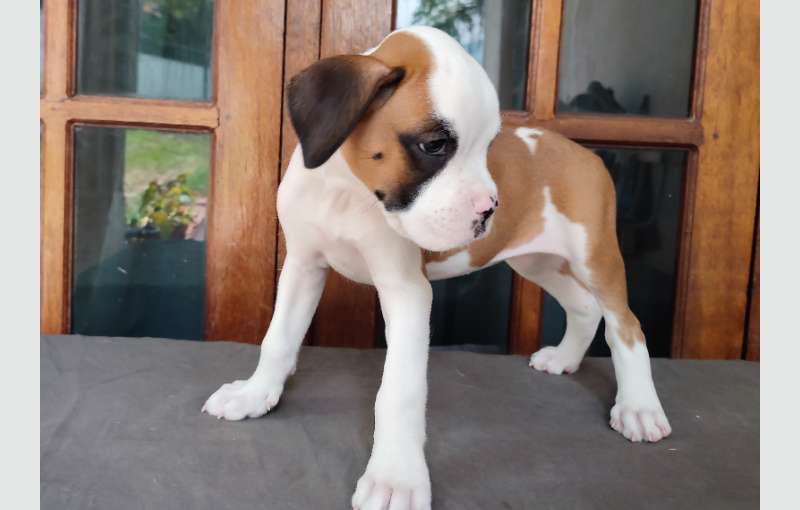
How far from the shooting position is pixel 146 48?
7.02 feet

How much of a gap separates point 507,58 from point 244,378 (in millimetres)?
1259

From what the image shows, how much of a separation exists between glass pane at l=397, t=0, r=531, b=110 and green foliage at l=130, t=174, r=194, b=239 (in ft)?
2.93

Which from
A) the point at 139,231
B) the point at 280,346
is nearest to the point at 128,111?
the point at 139,231

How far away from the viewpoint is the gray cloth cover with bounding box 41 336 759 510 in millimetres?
1257

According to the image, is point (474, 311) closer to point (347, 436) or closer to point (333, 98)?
point (347, 436)

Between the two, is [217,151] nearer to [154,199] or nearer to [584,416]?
[154,199]

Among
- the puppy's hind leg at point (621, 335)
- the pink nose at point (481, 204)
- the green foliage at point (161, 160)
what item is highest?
the green foliage at point (161, 160)

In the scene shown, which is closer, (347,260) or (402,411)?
(402,411)

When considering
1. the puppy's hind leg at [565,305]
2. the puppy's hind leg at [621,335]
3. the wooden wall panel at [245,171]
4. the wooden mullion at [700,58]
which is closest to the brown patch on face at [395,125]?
the puppy's hind leg at [621,335]

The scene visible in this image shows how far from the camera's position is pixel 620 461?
56.4 inches

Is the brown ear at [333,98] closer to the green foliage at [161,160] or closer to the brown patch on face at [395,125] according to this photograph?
the brown patch on face at [395,125]

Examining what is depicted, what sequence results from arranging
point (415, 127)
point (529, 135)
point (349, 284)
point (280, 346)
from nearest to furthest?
point (415, 127) < point (280, 346) < point (529, 135) < point (349, 284)

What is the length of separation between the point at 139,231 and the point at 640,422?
64.7 inches

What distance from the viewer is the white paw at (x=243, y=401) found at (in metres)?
1.56
